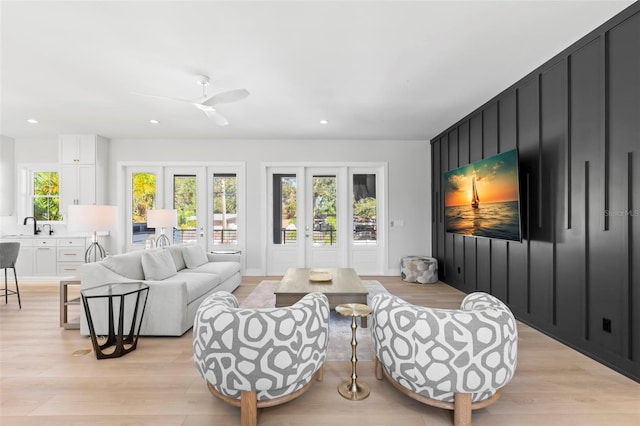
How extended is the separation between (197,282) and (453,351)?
2724mm

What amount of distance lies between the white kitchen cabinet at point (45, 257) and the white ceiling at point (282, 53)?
2154mm

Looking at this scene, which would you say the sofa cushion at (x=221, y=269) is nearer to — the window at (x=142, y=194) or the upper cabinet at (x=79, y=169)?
the window at (x=142, y=194)

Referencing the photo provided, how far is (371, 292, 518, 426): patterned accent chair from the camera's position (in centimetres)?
155

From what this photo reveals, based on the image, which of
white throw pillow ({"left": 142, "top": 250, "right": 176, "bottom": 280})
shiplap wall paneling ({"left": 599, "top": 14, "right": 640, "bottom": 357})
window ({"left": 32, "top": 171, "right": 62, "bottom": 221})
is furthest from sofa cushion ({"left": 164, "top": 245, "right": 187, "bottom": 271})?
shiplap wall paneling ({"left": 599, "top": 14, "right": 640, "bottom": 357})

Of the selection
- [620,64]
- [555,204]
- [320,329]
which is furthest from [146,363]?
[620,64]

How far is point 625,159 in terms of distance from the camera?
2.13 meters

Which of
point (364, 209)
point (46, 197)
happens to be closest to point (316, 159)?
point (364, 209)

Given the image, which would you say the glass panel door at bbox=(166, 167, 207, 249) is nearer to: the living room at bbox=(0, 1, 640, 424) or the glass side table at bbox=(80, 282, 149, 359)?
the living room at bbox=(0, 1, 640, 424)

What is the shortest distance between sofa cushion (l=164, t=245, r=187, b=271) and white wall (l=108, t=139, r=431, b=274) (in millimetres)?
1576

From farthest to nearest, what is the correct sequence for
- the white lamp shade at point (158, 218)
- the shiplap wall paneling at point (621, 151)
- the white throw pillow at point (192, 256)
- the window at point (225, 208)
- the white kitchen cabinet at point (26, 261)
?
1. the window at point (225, 208)
2. the white kitchen cabinet at point (26, 261)
3. the white lamp shade at point (158, 218)
4. the white throw pillow at point (192, 256)
5. the shiplap wall paneling at point (621, 151)

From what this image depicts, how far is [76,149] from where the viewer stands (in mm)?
5285

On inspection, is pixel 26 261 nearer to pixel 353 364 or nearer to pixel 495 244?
pixel 353 364

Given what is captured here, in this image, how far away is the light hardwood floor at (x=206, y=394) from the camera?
1.71 m

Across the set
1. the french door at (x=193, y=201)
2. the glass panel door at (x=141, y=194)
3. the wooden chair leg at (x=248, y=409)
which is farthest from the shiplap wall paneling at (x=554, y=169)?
the glass panel door at (x=141, y=194)
